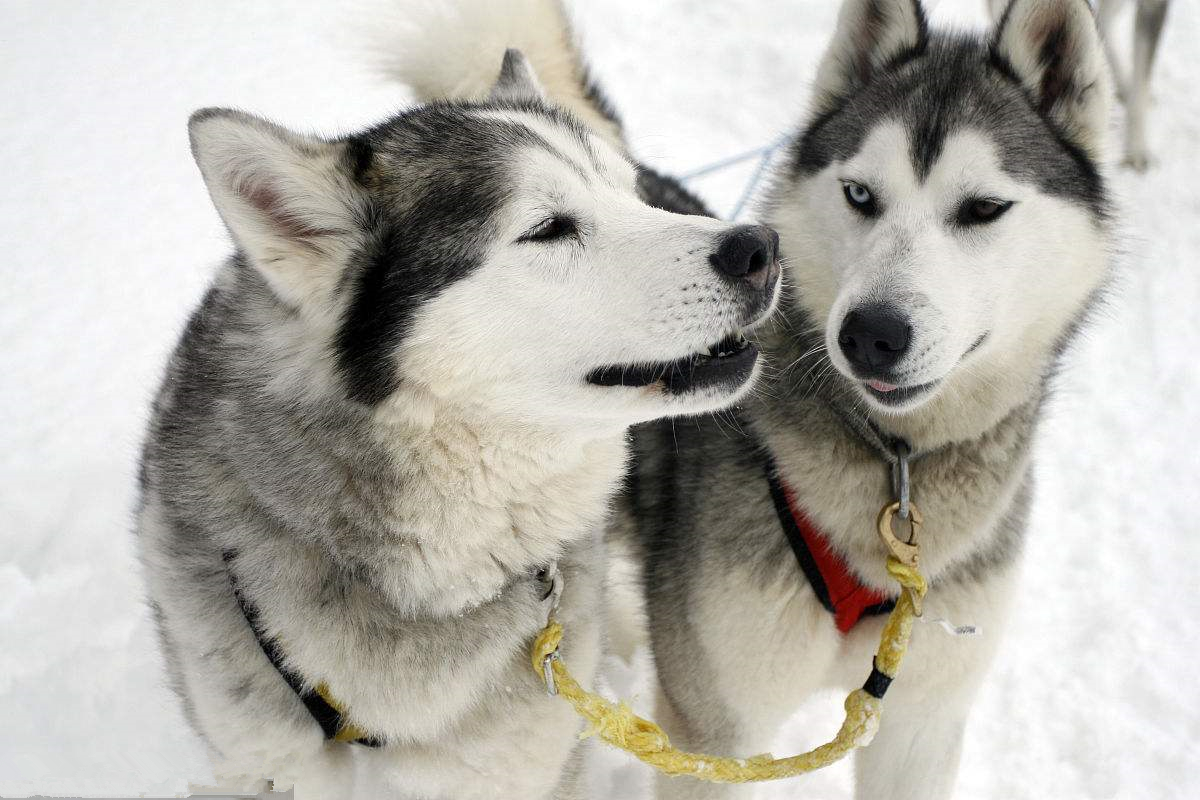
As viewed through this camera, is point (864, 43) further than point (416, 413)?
Yes

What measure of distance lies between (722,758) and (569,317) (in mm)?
1019

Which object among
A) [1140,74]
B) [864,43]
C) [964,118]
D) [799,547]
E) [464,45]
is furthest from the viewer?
[1140,74]

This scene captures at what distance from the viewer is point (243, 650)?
183 centimetres

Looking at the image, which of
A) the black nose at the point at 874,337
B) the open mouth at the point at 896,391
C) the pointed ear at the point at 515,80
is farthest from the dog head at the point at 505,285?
the pointed ear at the point at 515,80

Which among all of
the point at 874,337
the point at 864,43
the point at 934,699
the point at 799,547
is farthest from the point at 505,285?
the point at 934,699

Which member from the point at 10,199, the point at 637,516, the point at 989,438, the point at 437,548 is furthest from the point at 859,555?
the point at 10,199

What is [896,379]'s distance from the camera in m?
1.76

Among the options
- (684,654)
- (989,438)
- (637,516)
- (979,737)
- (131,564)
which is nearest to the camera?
(989,438)

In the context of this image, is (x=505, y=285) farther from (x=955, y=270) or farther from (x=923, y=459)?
(x=923, y=459)

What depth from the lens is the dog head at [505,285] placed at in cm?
158

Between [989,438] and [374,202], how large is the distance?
1449mm

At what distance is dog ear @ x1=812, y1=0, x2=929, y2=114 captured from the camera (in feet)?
6.86

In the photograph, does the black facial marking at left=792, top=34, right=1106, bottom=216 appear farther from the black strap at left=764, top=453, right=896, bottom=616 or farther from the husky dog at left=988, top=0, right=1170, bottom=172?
the husky dog at left=988, top=0, right=1170, bottom=172

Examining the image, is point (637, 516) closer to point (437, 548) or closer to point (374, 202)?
point (437, 548)
